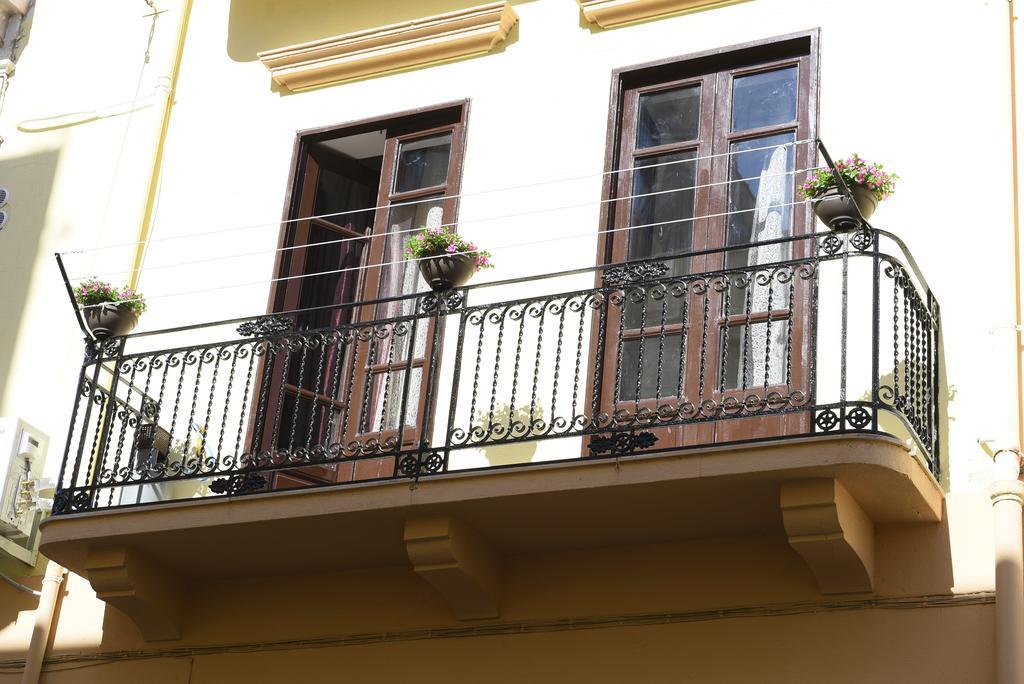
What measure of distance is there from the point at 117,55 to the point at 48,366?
2.46 m

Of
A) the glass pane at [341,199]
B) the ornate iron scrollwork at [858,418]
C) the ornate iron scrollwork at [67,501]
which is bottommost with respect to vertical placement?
the ornate iron scrollwork at [67,501]

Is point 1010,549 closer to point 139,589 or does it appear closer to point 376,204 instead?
point 139,589

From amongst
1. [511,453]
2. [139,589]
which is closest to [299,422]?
[139,589]

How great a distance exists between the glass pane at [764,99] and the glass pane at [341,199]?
8.75 ft

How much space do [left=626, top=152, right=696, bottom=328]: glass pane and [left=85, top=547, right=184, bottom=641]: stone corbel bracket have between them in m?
3.29

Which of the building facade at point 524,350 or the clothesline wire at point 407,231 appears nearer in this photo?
the building facade at point 524,350

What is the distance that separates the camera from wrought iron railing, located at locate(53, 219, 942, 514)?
8.24 meters

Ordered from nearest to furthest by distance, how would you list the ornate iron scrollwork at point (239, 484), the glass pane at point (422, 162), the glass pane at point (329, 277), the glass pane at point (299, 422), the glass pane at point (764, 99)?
1. the ornate iron scrollwork at point (239, 484)
2. the glass pane at point (764, 99)
3. the glass pane at point (299, 422)
4. the glass pane at point (422, 162)
5. the glass pane at point (329, 277)

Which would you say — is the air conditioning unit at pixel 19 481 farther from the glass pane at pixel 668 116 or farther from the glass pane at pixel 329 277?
the glass pane at pixel 668 116

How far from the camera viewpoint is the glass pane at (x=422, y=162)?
10.6 meters

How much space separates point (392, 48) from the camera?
1088cm

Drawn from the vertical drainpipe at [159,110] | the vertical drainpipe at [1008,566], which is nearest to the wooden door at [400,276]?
the vertical drainpipe at [159,110]

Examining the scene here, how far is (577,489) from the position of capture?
808cm

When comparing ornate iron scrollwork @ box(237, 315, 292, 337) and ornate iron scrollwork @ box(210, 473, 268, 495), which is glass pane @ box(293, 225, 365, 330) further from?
ornate iron scrollwork @ box(210, 473, 268, 495)
